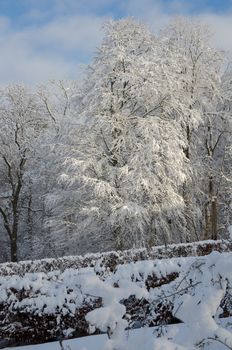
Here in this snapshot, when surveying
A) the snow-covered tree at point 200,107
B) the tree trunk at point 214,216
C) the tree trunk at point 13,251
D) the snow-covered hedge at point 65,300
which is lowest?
the snow-covered hedge at point 65,300

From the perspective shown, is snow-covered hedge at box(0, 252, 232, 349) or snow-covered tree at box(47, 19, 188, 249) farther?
snow-covered tree at box(47, 19, 188, 249)

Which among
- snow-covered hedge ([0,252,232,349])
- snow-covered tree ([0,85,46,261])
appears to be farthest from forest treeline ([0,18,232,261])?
snow-covered hedge ([0,252,232,349])

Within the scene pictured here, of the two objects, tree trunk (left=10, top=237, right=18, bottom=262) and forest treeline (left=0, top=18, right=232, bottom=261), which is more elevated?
forest treeline (left=0, top=18, right=232, bottom=261)

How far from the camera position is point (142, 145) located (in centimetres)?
1780

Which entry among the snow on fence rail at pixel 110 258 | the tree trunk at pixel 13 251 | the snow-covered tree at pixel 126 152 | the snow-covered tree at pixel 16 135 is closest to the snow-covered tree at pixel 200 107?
the snow-covered tree at pixel 126 152

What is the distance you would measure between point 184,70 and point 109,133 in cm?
503

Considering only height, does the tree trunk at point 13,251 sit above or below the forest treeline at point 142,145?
below

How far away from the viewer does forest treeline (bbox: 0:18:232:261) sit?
701 inches

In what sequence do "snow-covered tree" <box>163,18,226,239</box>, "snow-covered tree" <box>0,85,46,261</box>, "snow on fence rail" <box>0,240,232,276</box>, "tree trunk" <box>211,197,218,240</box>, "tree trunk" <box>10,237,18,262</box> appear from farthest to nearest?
"snow-covered tree" <box>0,85,46,261</box> → "tree trunk" <box>10,237,18,262</box> → "tree trunk" <box>211,197,218,240</box> → "snow-covered tree" <box>163,18,226,239</box> → "snow on fence rail" <box>0,240,232,276</box>

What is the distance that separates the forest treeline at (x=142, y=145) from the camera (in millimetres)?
17812

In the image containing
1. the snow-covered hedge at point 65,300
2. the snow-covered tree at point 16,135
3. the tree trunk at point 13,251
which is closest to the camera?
the snow-covered hedge at point 65,300

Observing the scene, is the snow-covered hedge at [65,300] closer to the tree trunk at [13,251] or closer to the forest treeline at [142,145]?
the forest treeline at [142,145]

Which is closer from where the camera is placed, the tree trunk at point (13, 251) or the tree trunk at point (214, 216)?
the tree trunk at point (214, 216)

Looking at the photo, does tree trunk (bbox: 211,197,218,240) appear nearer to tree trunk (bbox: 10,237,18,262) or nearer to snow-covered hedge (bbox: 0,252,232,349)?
tree trunk (bbox: 10,237,18,262)
